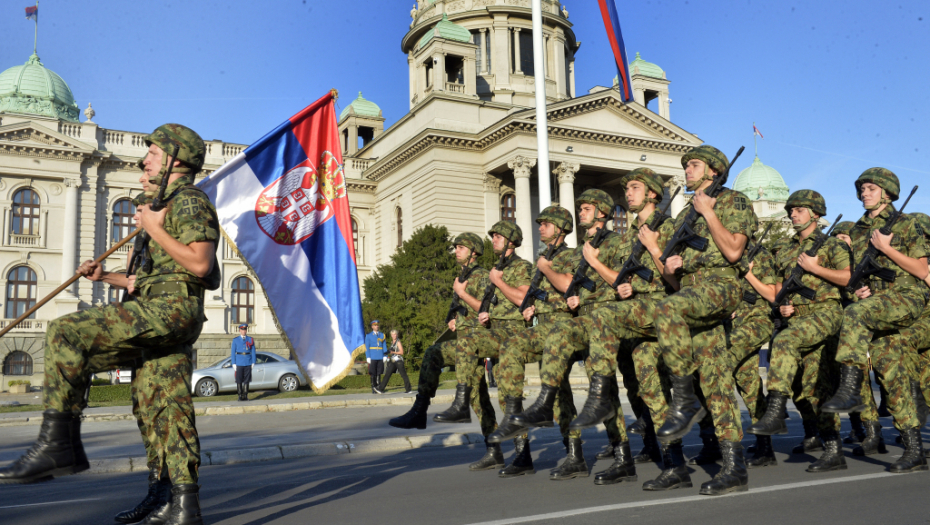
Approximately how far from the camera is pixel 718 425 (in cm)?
533

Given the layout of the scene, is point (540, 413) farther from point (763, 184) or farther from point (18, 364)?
point (763, 184)

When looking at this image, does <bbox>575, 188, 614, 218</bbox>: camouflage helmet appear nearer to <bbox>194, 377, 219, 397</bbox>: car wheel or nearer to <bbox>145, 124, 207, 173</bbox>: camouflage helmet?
<bbox>145, 124, 207, 173</bbox>: camouflage helmet

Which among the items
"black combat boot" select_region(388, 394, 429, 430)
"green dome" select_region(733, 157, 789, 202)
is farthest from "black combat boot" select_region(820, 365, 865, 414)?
"green dome" select_region(733, 157, 789, 202)

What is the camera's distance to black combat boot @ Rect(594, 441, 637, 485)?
19.1ft

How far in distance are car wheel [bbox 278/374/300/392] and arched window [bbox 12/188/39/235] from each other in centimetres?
2500

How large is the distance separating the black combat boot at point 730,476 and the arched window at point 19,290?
42160 millimetres

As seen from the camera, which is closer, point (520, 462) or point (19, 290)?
point (520, 462)

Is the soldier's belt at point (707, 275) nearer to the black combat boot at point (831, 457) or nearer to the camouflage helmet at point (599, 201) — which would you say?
the camouflage helmet at point (599, 201)

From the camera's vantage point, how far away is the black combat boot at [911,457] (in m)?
5.98

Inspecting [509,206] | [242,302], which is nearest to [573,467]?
[509,206]

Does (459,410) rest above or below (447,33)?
below

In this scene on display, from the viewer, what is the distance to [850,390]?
5887 millimetres

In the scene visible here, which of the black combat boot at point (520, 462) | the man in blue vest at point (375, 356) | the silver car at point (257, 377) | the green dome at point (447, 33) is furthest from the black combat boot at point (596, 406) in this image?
the green dome at point (447, 33)

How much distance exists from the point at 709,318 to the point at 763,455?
211cm
